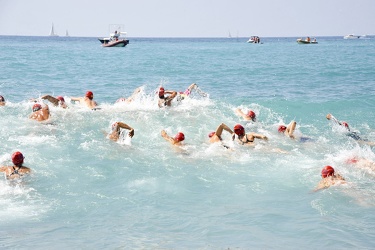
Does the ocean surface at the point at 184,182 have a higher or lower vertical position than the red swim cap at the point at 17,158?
lower

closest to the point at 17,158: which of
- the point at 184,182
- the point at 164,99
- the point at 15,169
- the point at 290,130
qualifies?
the point at 15,169

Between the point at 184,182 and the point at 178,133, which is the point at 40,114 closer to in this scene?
the point at 178,133

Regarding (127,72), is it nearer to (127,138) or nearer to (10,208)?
(127,138)

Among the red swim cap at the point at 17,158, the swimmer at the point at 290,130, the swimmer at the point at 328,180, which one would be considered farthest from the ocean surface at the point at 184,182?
the red swim cap at the point at 17,158

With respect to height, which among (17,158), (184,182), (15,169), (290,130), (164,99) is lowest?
(184,182)

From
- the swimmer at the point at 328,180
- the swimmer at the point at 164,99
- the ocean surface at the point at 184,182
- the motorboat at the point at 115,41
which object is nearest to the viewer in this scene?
the ocean surface at the point at 184,182

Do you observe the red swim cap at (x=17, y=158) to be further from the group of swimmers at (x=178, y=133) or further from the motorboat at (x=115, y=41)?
the motorboat at (x=115, y=41)

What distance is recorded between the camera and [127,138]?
13.1 metres

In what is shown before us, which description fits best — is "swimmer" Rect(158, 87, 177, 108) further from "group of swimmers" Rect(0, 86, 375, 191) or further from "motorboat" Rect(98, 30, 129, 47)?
"motorboat" Rect(98, 30, 129, 47)

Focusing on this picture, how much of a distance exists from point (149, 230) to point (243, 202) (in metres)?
2.22

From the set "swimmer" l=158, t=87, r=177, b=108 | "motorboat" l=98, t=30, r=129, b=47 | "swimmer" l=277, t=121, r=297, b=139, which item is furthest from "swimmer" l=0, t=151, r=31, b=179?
"motorboat" l=98, t=30, r=129, b=47

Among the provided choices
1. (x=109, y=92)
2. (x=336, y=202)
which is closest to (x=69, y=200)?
(x=336, y=202)

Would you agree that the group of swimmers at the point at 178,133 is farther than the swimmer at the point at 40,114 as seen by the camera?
No

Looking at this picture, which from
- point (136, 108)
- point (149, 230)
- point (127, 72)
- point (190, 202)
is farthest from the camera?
point (127, 72)
